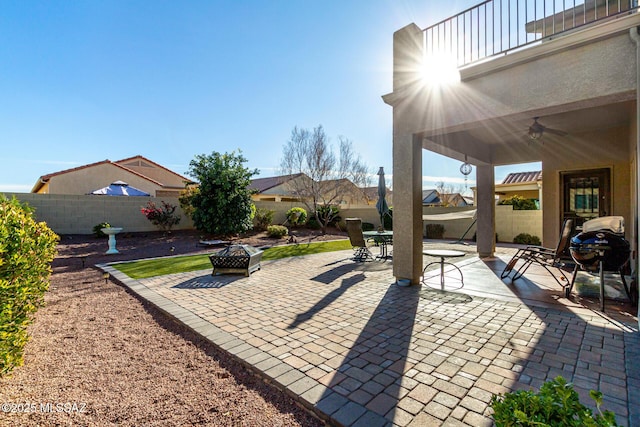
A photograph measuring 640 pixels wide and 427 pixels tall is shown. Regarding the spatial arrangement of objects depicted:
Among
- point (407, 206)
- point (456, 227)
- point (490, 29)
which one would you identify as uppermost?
point (490, 29)

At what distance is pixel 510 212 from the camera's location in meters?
13.2

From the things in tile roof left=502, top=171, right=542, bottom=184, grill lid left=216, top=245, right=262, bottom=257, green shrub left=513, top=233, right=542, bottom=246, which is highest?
tile roof left=502, top=171, right=542, bottom=184

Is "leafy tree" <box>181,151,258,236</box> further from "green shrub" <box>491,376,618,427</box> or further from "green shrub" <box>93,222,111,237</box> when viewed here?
"green shrub" <box>491,376,618,427</box>

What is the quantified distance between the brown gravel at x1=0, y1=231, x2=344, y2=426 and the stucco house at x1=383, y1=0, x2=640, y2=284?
395cm

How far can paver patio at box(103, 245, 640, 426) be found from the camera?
2.35m

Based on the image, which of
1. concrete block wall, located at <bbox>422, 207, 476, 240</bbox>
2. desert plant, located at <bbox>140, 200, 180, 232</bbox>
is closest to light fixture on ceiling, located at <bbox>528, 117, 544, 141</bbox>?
concrete block wall, located at <bbox>422, 207, 476, 240</bbox>

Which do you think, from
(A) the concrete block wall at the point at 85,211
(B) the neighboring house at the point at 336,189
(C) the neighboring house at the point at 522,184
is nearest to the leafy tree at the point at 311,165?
(B) the neighboring house at the point at 336,189

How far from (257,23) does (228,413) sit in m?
8.74

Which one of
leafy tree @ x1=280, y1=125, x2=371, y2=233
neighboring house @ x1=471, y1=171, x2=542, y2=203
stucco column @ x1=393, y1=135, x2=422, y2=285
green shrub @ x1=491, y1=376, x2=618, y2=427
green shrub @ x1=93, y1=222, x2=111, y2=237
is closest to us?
green shrub @ x1=491, y1=376, x2=618, y2=427

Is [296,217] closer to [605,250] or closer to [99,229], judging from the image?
[99,229]

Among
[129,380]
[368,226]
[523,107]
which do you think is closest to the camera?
[129,380]

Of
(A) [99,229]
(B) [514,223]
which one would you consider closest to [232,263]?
(A) [99,229]

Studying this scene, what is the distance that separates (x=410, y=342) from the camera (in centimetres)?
337

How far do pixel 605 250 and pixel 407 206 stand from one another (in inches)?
111
